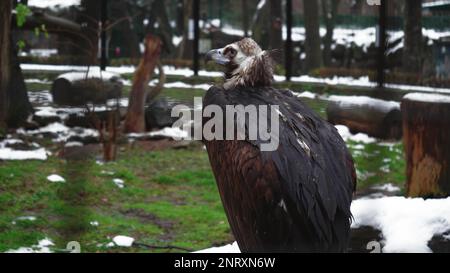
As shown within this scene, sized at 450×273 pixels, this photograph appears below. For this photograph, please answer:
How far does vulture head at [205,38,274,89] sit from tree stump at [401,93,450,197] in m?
1.73

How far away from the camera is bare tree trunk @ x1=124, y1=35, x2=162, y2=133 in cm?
519

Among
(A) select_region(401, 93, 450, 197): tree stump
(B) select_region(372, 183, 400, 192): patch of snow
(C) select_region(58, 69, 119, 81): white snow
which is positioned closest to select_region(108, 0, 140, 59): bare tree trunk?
(C) select_region(58, 69, 119, 81): white snow

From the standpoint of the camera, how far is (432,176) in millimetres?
3559

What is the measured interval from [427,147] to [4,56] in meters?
2.84

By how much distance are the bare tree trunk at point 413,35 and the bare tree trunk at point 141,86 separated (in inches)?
95.1

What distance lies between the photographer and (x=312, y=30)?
454 centimetres

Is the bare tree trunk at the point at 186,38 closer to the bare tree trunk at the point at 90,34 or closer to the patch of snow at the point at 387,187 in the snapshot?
the bare tree trunk at the point at 90,34

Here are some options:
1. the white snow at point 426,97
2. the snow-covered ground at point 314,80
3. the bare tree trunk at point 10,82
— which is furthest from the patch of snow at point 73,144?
the white snow at point 426,97

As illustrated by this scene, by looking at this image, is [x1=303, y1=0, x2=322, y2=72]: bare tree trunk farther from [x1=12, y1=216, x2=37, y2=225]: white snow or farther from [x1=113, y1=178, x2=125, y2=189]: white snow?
[x1=12, y1=216, x2=37, y2=225]: white snow

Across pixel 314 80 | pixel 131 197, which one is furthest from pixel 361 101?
pixel 131 197

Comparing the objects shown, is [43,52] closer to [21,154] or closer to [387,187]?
[21,154]

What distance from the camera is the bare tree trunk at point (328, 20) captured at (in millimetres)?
4230

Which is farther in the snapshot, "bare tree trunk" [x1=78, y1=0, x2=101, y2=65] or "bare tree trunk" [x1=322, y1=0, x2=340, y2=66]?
"bare tree trunk" [x1=322, y1=0, x2=340, y2=66]
